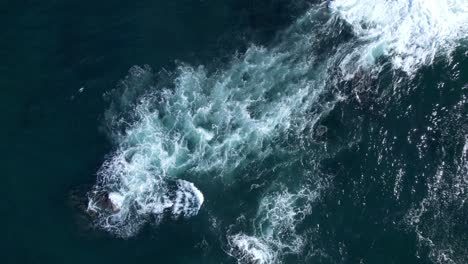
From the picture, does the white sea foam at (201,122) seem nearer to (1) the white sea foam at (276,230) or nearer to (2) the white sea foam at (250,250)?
(1) the white sea foam at (276,230)

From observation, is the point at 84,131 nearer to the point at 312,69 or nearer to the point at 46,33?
the point at 46,33

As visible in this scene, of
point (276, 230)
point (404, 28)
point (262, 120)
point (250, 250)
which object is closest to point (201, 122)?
point (262, 120)

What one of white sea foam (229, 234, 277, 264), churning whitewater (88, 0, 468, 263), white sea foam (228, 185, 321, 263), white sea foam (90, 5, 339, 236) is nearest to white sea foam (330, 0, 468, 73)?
churning whitewater (88, 0, 468, 263)

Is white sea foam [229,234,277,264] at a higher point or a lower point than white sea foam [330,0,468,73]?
lower

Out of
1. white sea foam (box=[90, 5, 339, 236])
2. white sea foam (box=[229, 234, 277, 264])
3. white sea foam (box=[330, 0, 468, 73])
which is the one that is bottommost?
white sea foam (box=[229, 234, 277, 264])

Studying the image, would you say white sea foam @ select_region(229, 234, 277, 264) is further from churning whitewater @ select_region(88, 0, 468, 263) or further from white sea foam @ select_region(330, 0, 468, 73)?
white sea foam @ select_region(330, 0, 468, 73)

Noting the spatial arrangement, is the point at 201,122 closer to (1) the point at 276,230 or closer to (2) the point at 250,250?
(1) the point at 276,230

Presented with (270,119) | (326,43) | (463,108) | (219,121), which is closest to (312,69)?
(326,43)

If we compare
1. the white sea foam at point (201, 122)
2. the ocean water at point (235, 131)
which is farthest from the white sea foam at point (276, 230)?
the white sea foam at point (201, 122)
